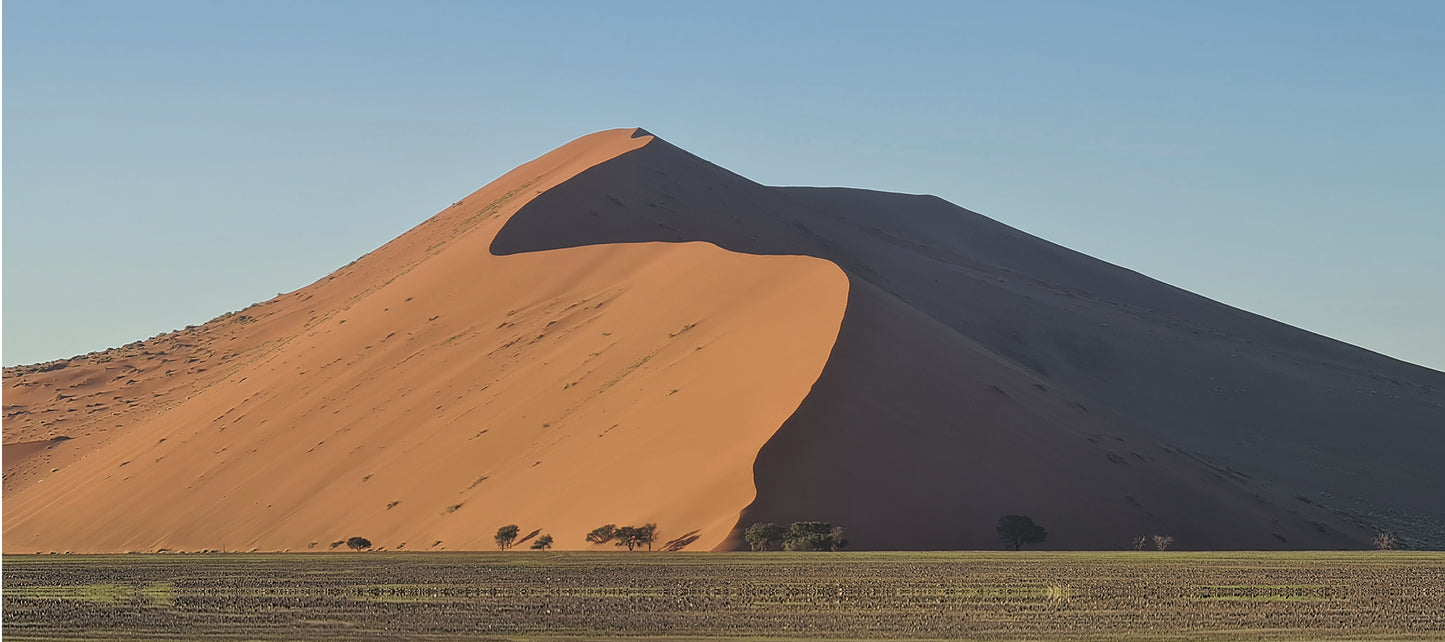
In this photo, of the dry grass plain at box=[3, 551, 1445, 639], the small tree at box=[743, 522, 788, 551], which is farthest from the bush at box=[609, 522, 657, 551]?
the small tree at box=[743, 522, 788, 551]

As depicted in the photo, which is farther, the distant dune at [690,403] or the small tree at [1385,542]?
the small tree at [1385,542]

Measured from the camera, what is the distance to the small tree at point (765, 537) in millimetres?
35188

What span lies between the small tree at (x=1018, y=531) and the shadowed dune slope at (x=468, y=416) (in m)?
6.44

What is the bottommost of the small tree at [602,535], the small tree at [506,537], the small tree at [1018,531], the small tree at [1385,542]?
the small tree at [1385,542]

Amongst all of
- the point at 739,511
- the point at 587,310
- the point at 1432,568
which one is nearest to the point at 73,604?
the point at 739,511

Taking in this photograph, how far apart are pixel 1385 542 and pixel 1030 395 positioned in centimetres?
1154

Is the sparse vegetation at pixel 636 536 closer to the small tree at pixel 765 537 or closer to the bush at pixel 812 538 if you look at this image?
the small tree at pixel 765 537

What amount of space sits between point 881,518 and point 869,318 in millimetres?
10990

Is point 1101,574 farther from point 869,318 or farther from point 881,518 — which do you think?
point 869,318

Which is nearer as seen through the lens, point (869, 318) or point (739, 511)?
point (739, 511)

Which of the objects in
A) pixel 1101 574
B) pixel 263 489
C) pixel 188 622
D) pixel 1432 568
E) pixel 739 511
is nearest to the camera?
pixel 188 622

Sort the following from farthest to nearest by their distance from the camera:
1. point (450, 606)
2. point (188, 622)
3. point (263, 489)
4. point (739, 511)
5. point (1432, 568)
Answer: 1. point (263, 489)
2. point (739, 511)
3. point (1432, 568)
4. point (450, 606)
5. point (188, 622)

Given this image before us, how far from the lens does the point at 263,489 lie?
171 feet

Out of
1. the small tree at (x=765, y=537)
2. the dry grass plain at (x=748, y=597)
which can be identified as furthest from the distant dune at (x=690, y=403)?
the dry grass plain at (x=748, y=597)
